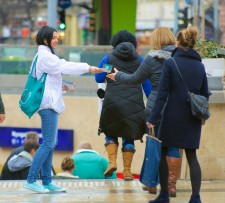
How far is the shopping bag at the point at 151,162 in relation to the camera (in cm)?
938

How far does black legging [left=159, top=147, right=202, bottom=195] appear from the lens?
893 cm

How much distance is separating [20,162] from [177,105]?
153 inches

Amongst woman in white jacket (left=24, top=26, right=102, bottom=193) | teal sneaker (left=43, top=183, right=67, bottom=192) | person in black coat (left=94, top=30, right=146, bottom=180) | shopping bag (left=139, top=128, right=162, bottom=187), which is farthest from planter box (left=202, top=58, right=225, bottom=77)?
teal sneaker (left=43, top=183, right=67, bottom=192)

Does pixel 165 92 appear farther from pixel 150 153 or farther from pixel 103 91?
pixel 103 91

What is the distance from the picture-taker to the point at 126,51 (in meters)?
11.1

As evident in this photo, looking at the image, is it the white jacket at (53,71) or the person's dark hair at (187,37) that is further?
the white jacket at (53,71)

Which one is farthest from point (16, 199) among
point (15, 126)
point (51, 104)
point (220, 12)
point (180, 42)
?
point (220, 12)

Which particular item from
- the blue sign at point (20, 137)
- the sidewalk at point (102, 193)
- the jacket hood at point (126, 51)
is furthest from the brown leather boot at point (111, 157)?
the blue sign at point (20, 137)

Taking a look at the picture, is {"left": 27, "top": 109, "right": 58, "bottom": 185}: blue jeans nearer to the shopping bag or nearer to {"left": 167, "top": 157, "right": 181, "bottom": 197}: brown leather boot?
the shopping bag

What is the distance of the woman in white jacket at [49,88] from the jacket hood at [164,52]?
0.65m

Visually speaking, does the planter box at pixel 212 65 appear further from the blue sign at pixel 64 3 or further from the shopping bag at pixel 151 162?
the blue sign at pixel 64 3

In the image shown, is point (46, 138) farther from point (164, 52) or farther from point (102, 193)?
point (164, 52)

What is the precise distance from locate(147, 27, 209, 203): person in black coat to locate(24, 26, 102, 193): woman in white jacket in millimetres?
1088

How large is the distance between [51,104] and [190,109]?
1.71 m
